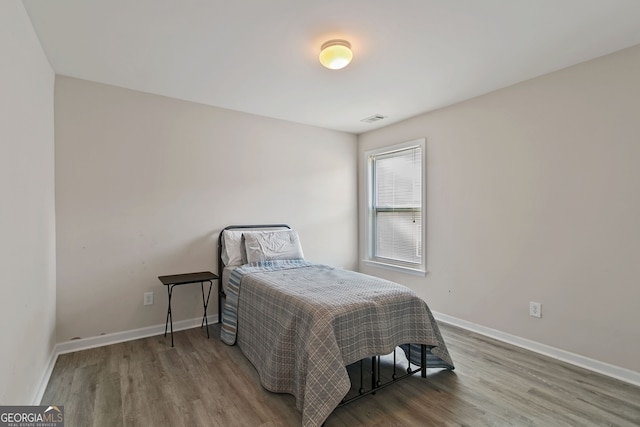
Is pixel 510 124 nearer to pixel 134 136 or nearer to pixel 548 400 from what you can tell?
pixel 548 400

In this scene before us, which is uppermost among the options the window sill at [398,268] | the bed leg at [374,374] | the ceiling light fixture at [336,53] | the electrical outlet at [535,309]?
the ceiling light fixture at [336,53]

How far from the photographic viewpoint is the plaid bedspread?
5.86 feet

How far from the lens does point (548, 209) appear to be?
2730 mm

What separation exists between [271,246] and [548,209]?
2.67 m

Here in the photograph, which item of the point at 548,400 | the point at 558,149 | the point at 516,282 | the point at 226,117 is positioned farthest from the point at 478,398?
the point at 226,117

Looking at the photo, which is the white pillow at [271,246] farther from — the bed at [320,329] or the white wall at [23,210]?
the white wall at [23,210]

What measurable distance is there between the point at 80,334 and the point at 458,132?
167 inches

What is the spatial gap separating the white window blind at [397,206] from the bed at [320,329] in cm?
146

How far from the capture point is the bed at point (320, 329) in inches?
70.7

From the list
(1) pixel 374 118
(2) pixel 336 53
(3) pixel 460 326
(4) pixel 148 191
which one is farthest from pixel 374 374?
(1) pixel 374 118

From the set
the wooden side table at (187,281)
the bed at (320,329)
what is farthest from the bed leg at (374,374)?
the wooden side table at (187,281)

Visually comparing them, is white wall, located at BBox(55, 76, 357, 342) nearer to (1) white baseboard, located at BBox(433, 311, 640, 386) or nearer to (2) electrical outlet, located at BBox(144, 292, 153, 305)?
(2) electrical outlet, located at BBox(144, 292, 153, 305)

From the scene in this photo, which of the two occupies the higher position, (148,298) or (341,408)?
(148,298)

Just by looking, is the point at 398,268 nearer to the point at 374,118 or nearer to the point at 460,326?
the point at 460,326
